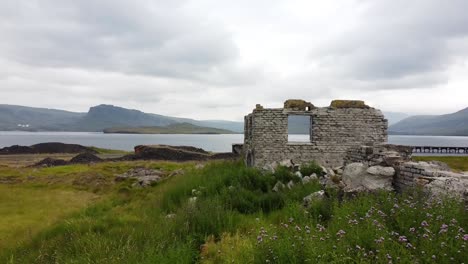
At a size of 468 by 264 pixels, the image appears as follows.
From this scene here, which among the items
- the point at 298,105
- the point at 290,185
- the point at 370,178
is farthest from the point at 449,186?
the point at 298,105

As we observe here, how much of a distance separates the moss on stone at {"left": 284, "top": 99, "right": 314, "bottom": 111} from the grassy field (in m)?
4.29

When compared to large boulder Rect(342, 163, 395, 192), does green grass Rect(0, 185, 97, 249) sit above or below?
below

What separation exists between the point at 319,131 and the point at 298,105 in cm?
155

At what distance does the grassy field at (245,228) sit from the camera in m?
4.04

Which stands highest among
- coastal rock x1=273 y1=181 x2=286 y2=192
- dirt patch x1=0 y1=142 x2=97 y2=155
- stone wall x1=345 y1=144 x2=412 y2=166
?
stone wall x1=345 y1=144 x2=412 y2=166

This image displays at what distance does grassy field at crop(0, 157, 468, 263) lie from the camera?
13.2 feet

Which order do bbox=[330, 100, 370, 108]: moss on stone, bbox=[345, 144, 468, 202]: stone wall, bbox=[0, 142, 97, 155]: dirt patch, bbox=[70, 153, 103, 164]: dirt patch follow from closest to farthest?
bbox=[345, 144, 468, 202]: stone wall
bbox=[330, 100, 370, 108]: moss on stone
bbox=[70, 153, 103, 164]: dirt patch
bbox=[0, 142, 97, 155]: dirt patch

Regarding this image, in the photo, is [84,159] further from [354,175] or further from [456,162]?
[456,162]

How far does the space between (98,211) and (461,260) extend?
10843 mm

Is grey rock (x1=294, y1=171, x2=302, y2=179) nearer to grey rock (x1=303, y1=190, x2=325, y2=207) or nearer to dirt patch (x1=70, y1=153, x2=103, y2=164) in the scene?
grey rock (x1=303, y1=190, x2=325, y2=207)

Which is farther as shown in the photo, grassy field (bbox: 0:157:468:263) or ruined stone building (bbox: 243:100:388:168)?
ruined stone building (bbox: 243:100:388:168)

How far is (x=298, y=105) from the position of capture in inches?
587

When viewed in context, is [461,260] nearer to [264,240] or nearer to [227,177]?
[264,240]

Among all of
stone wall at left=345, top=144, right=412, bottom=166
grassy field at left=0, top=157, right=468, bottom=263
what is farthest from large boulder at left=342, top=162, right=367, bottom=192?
grassy field at left=0, top=157, right=468, bottom=263
